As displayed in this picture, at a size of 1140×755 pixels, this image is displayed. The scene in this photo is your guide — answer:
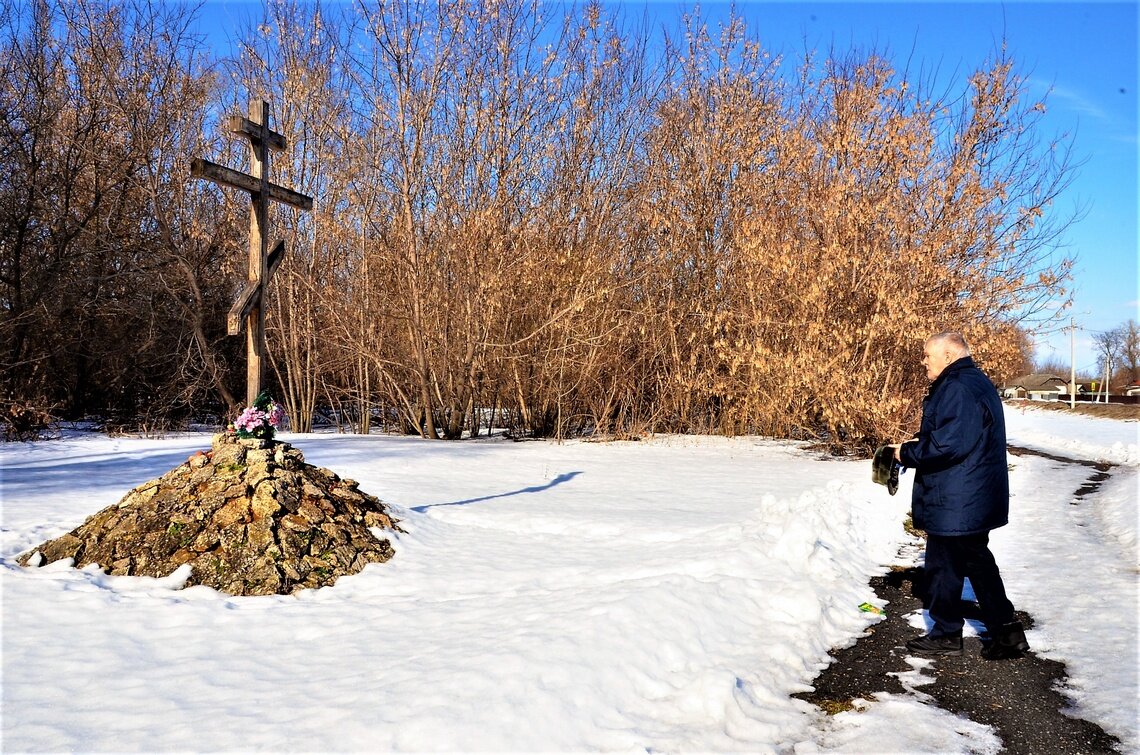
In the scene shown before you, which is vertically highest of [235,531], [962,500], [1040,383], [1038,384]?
[1040,383]

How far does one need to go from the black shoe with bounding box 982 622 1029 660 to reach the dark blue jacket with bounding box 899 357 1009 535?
0.56 metres

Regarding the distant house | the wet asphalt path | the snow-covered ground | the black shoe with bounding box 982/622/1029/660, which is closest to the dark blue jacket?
the black shoe with bounding box 982/622/1029/660

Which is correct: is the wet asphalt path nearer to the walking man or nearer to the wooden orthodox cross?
the walking man

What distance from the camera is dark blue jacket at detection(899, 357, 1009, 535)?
435 cm

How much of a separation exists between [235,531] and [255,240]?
2.97m

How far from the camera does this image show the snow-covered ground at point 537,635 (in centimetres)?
337

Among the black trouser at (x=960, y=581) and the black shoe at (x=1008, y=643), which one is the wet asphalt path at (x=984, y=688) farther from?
the black trouser at (x=960, y=581)

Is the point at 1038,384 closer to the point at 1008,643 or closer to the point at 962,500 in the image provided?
the point at 1008,643

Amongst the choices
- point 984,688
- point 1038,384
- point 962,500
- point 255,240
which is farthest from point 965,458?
point 1038,384

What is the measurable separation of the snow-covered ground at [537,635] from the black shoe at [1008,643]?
248 millimetres

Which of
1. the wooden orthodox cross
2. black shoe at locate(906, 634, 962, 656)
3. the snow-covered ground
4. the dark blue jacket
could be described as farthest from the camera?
the wooden orthodox cross

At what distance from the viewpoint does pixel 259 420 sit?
6.74 meters

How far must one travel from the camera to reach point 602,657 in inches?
159

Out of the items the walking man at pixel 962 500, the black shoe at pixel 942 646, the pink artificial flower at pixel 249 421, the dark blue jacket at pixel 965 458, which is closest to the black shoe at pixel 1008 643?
the walking man at pixel 962 500
